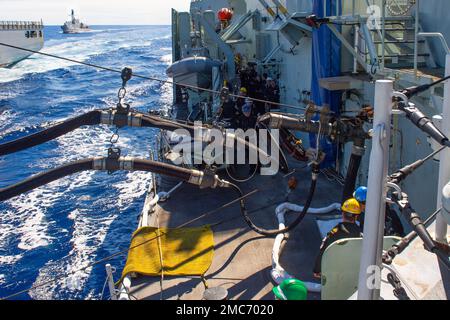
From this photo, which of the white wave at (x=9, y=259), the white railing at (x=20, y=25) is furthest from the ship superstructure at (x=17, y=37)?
the white wave at (x=9, y=259)

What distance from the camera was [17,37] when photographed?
5244cm

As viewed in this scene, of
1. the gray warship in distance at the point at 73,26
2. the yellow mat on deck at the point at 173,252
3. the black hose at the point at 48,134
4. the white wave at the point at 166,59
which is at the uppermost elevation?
the gray warship in distance at the point at 73,26

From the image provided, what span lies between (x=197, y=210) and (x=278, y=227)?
182 centimetres

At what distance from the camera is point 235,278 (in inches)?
263

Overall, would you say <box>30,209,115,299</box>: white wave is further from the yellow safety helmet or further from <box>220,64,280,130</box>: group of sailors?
the yellow safety helmet

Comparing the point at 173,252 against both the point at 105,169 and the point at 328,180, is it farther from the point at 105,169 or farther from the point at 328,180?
the point at 328,180

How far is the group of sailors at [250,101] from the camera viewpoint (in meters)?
10.8

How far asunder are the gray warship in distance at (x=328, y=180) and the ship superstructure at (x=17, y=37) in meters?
46.9

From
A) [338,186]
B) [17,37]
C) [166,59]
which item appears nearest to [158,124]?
[338,186]

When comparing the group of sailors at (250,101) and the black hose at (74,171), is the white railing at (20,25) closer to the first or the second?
the group of sailors at (250,101)

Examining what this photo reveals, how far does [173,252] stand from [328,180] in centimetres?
461

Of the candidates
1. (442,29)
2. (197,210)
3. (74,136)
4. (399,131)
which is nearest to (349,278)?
(399,131)

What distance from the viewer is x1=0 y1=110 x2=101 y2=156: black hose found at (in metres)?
4.58
